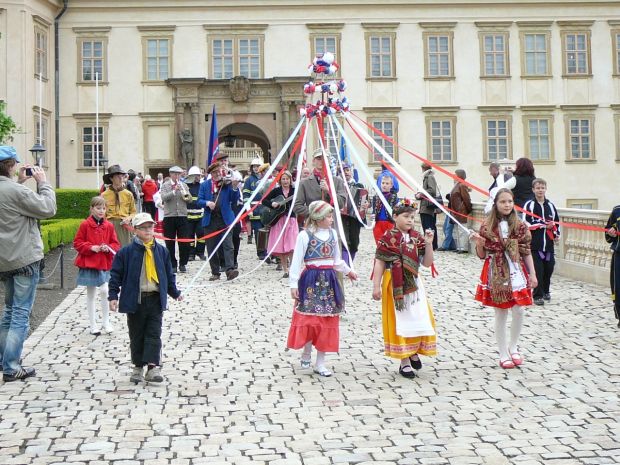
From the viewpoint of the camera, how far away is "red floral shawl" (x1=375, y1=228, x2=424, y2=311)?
7.82 meters

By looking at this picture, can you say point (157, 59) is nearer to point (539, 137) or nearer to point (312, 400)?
point (539, 137)

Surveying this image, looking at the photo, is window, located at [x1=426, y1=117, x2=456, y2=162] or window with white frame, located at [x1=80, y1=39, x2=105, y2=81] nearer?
window with white frame, located at [x1=80, y1=39, x2=105, y2=81]

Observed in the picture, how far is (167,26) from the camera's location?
35531 mm

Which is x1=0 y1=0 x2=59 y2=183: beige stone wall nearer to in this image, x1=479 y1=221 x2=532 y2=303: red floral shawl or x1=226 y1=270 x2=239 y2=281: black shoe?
x1=226 y1=270 x2=239 y2=281: black shoe

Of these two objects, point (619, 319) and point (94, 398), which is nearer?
point (94, 398)

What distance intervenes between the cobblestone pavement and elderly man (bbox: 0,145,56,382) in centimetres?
39

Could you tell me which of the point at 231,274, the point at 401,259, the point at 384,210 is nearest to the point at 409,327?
the point at 401,259

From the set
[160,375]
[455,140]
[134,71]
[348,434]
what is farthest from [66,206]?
[348,434]

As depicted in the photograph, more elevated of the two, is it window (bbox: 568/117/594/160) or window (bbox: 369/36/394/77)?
window (bbox: 369/36/394/77)

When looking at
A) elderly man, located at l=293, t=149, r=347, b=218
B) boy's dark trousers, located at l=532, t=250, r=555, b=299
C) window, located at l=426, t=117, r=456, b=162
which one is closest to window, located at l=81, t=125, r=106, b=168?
window, located at l=426, t=117, r=456, b=162

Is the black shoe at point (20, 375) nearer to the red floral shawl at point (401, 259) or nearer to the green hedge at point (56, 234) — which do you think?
the red floral shawl at point (401, 259)

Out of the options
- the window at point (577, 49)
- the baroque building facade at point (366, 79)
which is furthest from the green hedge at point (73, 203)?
the window at point (577, 49)

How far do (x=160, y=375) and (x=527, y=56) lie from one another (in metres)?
32.1

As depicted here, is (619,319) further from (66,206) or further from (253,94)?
(253,94)
